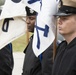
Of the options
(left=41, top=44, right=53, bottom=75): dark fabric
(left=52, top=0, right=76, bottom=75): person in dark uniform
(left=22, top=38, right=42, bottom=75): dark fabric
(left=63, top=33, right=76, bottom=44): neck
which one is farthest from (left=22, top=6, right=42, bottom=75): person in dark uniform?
(left=63, top=33, right=76, bottom=44): neck

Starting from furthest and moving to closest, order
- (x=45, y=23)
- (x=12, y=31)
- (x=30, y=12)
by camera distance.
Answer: (x=12, y=31), (x=30, y=12), (x=45, y=23)

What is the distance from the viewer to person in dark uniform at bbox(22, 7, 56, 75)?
3926 millimetres

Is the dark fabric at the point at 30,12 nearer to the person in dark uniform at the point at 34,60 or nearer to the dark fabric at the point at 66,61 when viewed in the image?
the person in dark uniform at the point at 34,60

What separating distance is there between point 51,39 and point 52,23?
0.18 m

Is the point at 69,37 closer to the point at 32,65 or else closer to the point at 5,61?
the point at 32,65

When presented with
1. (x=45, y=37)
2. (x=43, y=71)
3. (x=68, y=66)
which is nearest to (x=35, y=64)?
(x=43, y=71)

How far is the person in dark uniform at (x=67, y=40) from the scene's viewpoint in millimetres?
3068

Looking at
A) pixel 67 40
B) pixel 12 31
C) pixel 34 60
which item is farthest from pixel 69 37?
pixel 12 31

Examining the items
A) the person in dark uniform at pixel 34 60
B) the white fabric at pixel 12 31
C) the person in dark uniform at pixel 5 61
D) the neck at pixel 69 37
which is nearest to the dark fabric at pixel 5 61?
the person in dark uniform at pixel 5 61

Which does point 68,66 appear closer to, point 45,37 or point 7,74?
point 45,37

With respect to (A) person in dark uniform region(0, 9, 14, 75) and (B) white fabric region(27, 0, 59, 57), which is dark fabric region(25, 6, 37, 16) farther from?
(A) person in dark uniform region(0, 9, 14, 75)

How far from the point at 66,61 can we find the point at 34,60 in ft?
3.25

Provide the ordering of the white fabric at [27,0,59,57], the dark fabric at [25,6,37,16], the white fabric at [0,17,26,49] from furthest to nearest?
the white fabric at [0,17,26,49] → the dark fabric at [25,6,37,16] → the white fabric at [27,0,59,57]

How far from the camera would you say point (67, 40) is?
3248 millimetres
